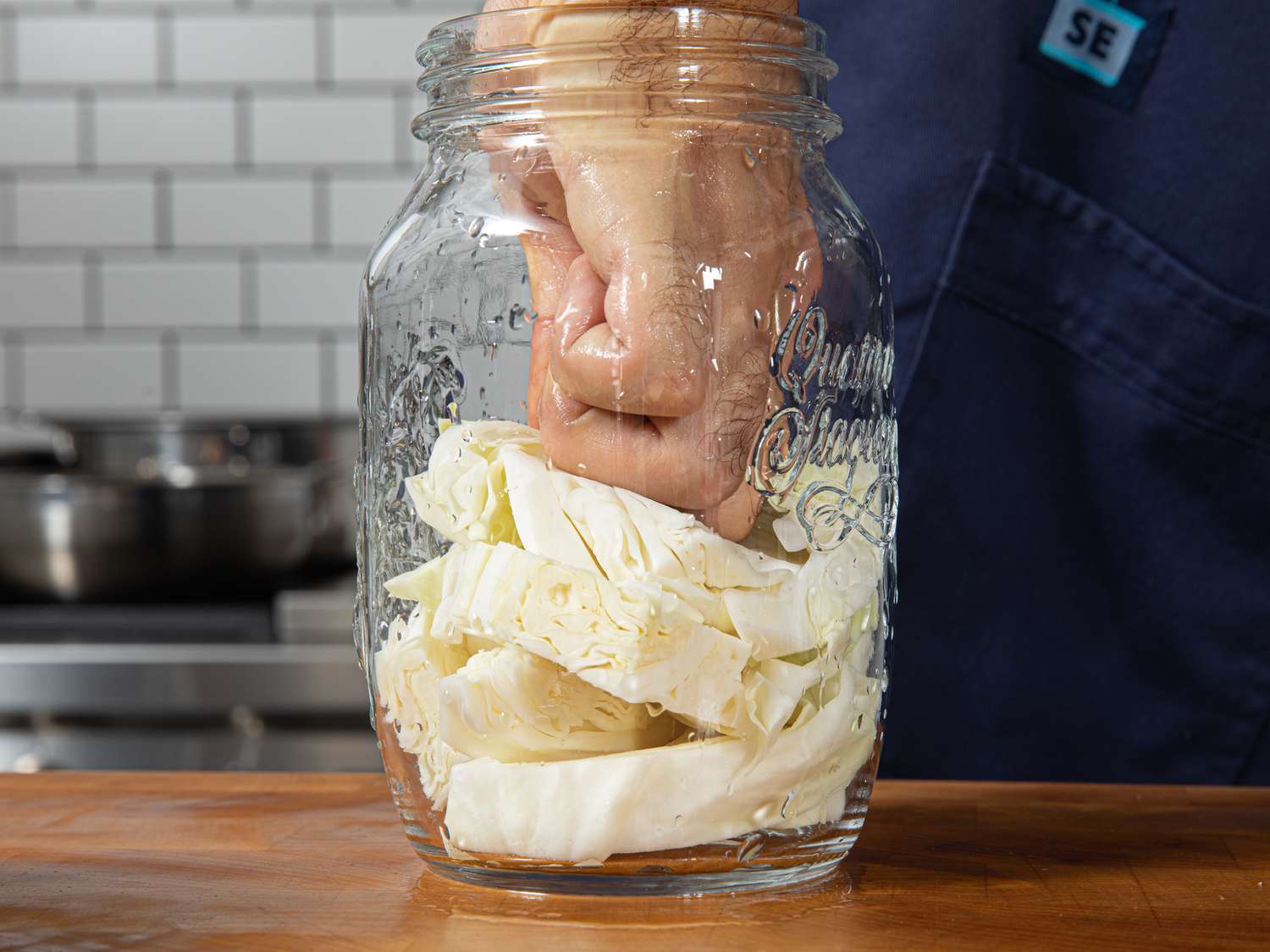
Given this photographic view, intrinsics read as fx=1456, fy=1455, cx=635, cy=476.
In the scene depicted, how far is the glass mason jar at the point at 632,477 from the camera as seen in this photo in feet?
1.15

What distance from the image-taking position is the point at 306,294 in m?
1.84

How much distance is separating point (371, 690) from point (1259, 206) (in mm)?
479

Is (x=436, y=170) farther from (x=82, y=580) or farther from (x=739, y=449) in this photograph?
(x=82, y=580)

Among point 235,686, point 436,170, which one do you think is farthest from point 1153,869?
point 235,686

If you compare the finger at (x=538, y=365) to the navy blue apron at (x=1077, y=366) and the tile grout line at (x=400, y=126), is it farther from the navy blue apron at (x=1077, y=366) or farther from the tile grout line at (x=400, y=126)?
the tile grout line at (x=400, y=126)

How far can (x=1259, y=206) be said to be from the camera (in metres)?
0.67

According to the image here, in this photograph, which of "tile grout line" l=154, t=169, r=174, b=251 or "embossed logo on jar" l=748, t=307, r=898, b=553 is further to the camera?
"tile grout line" l=154, t=169, r=174, b=251

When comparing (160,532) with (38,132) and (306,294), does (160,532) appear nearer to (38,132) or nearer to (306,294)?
(306,294)

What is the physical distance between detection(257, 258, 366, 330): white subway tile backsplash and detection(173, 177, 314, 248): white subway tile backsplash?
4 cm

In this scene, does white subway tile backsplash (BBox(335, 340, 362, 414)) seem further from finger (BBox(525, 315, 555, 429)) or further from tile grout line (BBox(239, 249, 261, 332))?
finger (BBox(525, 315, 555, 429))

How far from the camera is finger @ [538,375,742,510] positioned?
0.36m

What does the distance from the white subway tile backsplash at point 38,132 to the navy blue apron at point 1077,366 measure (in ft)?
4.54

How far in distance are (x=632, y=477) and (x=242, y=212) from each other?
1.59m

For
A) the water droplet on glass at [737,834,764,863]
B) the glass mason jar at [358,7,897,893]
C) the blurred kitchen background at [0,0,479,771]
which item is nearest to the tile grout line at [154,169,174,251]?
the blurred kitchen background at [0,0,479,771]
